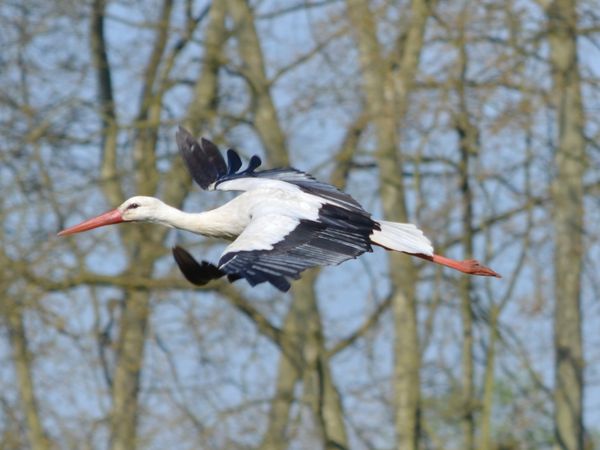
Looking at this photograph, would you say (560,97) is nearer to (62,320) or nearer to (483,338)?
(483,338)

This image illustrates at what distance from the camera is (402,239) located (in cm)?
1183

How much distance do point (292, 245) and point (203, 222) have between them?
1.40 meters

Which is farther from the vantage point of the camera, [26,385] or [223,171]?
[26,385]

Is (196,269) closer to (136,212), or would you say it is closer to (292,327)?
(136,212)

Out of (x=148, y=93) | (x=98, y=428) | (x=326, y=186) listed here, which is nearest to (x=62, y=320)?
(x=98, y=428)

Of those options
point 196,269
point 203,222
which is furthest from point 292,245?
point 203,222

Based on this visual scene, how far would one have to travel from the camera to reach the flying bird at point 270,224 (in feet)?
32.9

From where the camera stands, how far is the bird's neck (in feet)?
38.2

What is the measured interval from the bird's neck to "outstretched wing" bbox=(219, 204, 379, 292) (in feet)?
1.96

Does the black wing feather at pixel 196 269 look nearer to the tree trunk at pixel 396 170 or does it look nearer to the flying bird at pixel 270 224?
the flying bird at pixel 270 224

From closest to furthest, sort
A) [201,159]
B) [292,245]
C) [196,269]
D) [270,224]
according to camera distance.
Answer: [196,269] → [292,245] → [270,224] → [201,159]

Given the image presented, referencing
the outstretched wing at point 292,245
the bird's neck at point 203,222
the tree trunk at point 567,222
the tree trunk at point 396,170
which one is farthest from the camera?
the tree trunk at point 567,222

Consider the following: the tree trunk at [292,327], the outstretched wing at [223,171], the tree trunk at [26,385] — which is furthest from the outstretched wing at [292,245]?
the tree trunk at [26,385]

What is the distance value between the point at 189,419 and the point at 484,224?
9.95 feet
